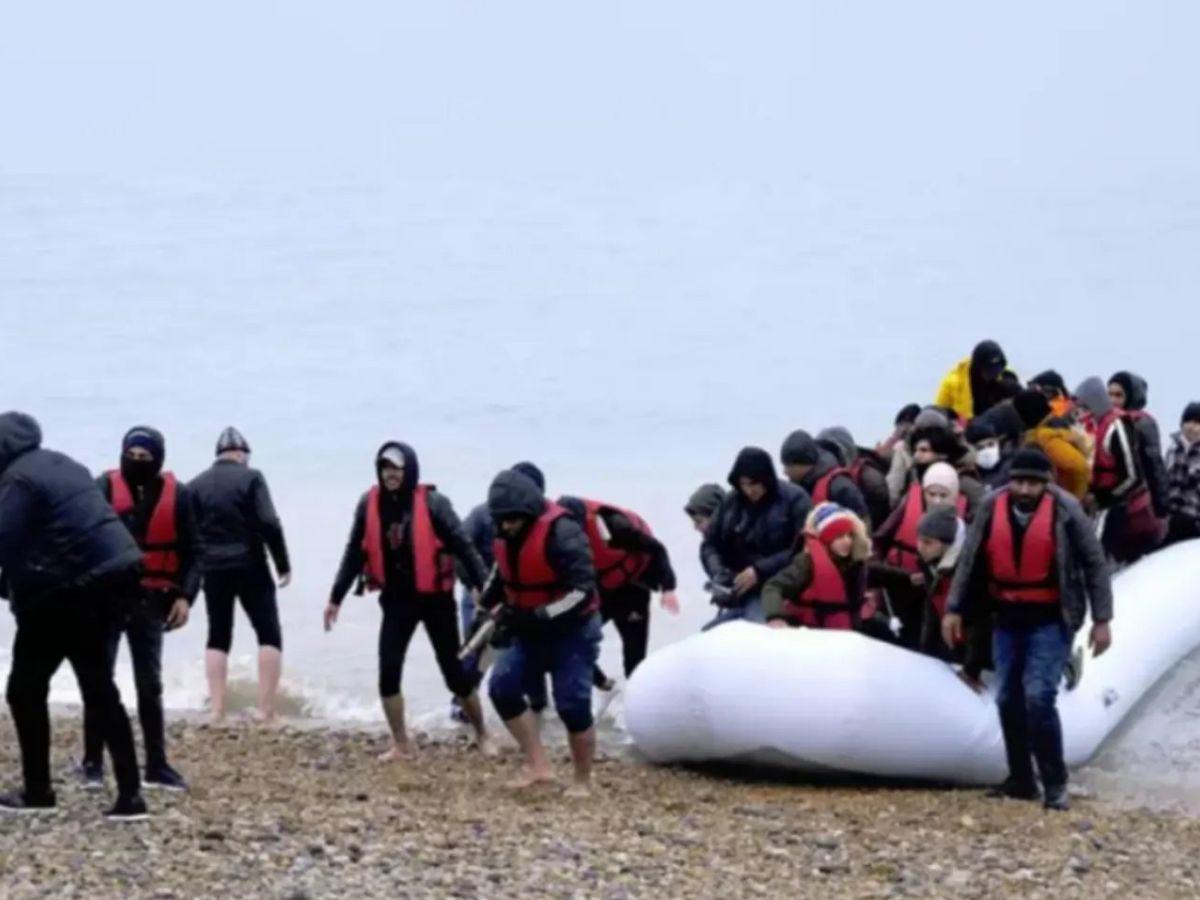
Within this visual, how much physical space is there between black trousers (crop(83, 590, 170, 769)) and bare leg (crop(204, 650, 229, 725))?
2177mm

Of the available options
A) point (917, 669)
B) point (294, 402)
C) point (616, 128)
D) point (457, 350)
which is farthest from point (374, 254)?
point (917, 669)

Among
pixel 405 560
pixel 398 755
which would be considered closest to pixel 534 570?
pixel 405 560

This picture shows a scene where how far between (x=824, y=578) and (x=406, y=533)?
152 centimetres

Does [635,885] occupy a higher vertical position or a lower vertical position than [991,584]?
lower

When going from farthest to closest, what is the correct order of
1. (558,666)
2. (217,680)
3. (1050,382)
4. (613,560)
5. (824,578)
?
(1050,382), (217,680), (613,560), (824,578), (558,666)

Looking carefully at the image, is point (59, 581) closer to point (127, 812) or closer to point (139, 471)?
point (127, 812)

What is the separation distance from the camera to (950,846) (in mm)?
8266

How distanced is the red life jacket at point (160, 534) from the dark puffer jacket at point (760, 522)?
205 centimetres

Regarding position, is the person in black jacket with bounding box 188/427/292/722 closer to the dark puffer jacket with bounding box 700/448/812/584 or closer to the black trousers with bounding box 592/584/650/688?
the black trousers with bounding box 592/584/650/688

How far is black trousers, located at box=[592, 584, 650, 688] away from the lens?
415 inches

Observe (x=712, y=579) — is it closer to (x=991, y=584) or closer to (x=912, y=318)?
(x=991, y=584)

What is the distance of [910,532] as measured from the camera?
9.74m

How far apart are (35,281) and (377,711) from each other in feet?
139

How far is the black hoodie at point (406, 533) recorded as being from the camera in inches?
382
